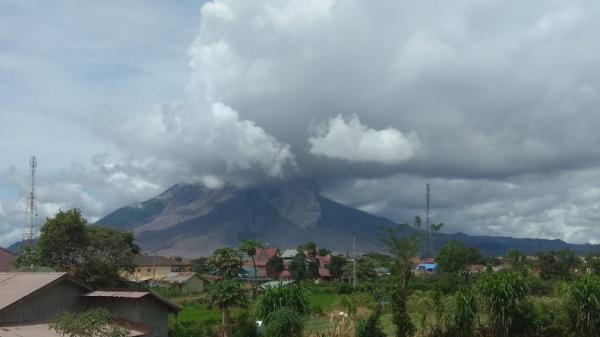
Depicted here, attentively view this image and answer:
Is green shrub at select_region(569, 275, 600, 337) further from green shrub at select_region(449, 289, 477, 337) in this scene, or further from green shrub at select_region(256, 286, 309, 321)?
green shrub at select_region(256, 286, 309, 321)

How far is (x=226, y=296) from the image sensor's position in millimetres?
35750

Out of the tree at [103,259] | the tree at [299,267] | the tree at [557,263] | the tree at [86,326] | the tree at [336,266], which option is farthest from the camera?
the tree at [336,266]

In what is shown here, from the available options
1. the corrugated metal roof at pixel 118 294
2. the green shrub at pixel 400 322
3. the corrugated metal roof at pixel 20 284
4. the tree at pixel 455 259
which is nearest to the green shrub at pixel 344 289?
the tree at pixel 455 259

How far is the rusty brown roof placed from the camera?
26.3 meters

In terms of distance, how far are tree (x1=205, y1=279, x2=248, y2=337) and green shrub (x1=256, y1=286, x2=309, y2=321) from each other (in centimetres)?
174

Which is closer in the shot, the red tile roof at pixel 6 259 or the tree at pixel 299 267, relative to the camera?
the red tile roof at pixel 6 259

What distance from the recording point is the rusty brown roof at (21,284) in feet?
86.2

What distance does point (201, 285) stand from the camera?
96500mm

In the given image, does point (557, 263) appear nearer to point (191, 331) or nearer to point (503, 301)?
point (503, 301)

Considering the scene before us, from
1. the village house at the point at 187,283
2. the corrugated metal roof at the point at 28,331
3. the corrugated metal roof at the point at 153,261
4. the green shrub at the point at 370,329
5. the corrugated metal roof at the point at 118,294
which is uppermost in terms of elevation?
the corrugated metal roof at the point at 118,294

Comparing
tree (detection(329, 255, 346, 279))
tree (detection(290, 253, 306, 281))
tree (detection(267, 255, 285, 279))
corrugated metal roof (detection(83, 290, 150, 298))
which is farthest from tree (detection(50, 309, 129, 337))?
tree (detection(267, 255, 285, 279))

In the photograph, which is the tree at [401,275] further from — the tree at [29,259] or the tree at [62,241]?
the tree at [29,259]

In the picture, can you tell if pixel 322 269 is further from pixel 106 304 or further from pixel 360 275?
pixel 106 304

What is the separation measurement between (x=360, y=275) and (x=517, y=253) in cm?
2405
